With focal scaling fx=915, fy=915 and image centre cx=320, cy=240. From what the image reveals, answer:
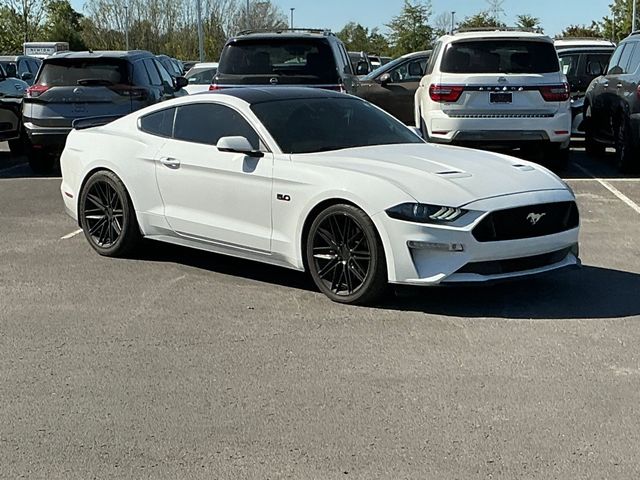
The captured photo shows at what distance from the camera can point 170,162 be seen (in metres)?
7.12

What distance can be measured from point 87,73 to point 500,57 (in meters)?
5.54

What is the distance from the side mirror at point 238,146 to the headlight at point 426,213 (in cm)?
134

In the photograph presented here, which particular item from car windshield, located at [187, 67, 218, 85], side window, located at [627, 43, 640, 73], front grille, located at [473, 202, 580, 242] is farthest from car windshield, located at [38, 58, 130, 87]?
car windshield, located at [187, 67, 218, 85]

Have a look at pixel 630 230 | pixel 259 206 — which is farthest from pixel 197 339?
pixel 630 230

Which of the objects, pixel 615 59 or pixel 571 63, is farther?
pixel 571 63

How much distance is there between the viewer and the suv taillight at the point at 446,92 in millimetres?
11736

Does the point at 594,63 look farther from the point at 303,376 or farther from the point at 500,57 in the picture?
the point at 303,376

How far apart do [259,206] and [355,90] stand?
7.67 metres

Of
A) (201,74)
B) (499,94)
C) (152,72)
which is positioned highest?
(152,72)

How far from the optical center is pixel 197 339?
550 cm

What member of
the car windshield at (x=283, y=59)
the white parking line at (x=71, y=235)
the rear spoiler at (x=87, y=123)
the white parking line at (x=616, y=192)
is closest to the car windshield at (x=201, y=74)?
the car windshield at (x=283, y=59)

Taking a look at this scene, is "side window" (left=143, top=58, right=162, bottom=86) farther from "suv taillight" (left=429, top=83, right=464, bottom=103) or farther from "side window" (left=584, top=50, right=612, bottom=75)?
"side window" (left=584, top=50, right=612, bottom=75)

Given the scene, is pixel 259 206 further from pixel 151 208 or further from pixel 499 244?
pixel 499 244

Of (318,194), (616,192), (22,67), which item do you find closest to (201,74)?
(22,67)
